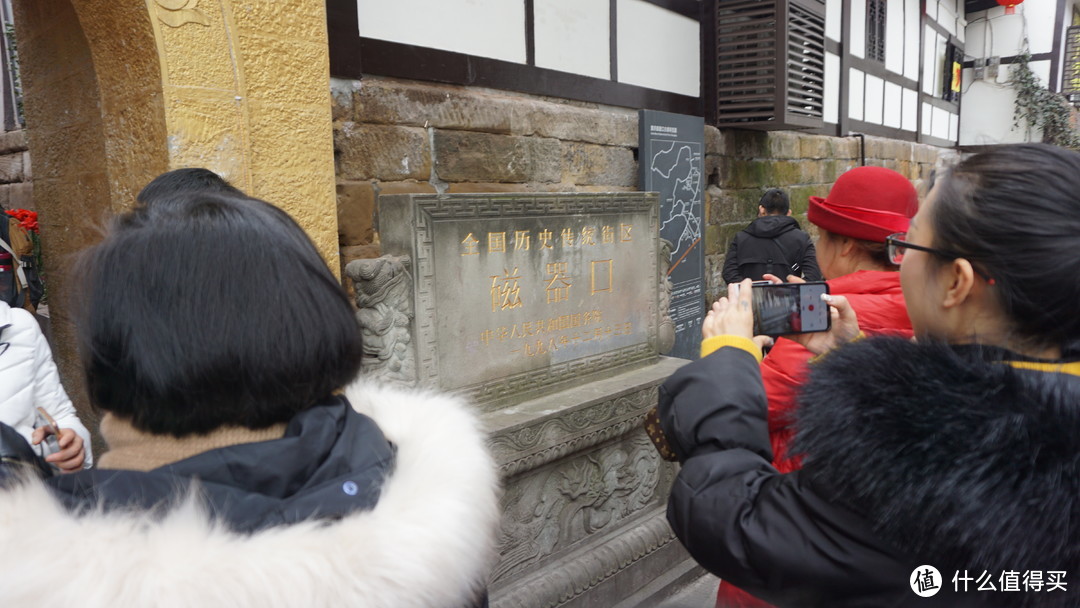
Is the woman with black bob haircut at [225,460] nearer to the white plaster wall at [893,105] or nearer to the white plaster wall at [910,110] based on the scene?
the white plaster wall at [893,105]

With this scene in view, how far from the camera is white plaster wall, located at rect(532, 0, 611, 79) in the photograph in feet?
13.1

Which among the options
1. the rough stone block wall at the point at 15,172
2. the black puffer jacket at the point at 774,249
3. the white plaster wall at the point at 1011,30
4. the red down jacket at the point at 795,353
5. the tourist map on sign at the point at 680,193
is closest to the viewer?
the red down jacket at the point at 795,353

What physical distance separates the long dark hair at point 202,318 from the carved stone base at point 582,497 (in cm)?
172

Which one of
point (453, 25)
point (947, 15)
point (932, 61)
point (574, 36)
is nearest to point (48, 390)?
point (453, 25)

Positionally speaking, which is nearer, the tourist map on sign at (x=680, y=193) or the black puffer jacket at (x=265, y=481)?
the black puffer jacket at (x=265, y=481)

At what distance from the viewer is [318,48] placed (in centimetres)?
247

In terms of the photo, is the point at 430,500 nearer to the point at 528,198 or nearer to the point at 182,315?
the point at 182,315

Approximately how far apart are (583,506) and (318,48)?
6.58 feet

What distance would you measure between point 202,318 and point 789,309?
1013 millimetres

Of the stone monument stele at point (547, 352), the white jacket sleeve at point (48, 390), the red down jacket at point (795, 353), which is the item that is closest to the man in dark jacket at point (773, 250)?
the stone monument stele at point (547, 352)

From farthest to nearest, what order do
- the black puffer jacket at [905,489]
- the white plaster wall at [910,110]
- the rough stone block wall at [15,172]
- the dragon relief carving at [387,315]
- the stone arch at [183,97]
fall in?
the white plaster wall at [910,110]
the rough stone block wall at [15,172]
the dragon relief carving at [387,315]
the stone arch at [183,97]
the black puffer jacket at [905,489]

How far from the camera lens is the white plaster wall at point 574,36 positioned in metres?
4.01

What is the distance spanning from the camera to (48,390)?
1.85 m

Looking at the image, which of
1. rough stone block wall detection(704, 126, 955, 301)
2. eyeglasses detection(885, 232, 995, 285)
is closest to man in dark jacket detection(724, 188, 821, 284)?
rough stone block wall detection(704, 126, 955, 301)
